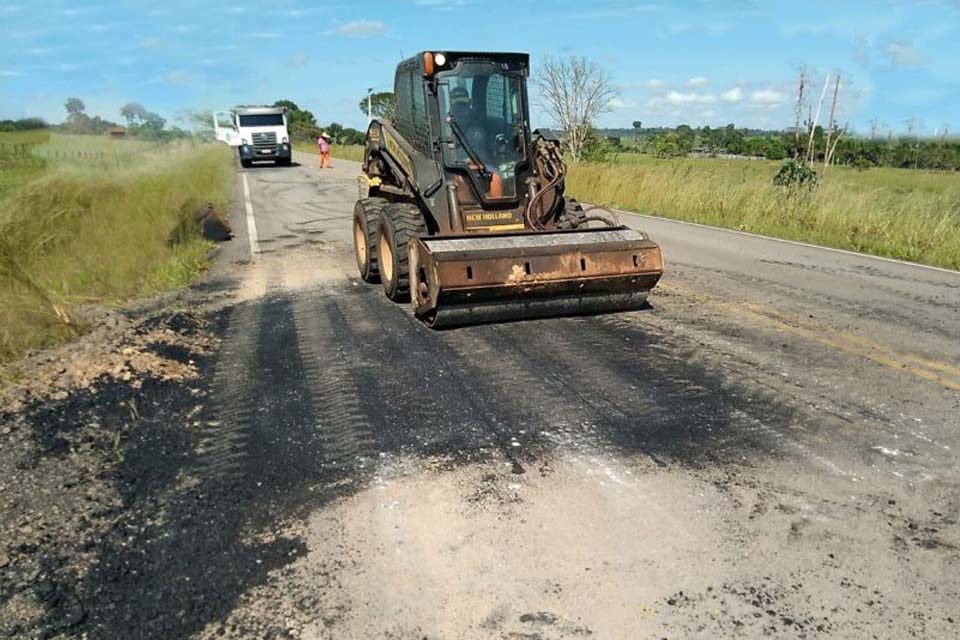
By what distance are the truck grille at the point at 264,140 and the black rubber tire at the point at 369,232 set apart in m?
26.8

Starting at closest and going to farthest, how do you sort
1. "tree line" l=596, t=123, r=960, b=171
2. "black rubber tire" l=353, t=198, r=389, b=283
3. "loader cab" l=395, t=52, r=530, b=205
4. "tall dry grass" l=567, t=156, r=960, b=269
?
"loader cab" l=395, t=52, r=530, b=205 → "black rubber tire" l=353, t=198, r=389, b=283 → "tall dry grass" l=567, t=156, r=960, b=269 → "tree line" l=596, t=123, r=960, b=171

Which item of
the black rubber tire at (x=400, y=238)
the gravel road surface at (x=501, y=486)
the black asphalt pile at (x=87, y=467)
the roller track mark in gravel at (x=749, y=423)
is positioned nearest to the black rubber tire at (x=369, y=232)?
the black rubber tire at (x=400, y=238)

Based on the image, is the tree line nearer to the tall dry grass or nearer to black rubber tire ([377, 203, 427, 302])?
the tall dry grass

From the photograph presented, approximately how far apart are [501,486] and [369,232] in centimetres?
540

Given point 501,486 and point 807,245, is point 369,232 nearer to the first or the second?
point 501,486

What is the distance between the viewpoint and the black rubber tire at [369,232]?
8508 mm

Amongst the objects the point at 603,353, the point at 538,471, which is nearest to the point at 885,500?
the point at 538,471

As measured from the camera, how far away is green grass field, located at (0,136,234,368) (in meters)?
6.50

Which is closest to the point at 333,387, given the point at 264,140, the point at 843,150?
the point at 264,140

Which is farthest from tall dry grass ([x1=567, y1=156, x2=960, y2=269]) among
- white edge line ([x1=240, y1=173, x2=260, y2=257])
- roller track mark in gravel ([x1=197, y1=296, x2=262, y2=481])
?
roller track mark in gravel ([x1=197, y1=296, x2=262, y2=481])

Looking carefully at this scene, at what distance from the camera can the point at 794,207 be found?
596 inches

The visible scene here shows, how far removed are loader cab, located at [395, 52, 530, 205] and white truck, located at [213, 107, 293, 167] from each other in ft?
92.0

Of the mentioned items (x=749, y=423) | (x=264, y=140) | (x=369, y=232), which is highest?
(x=264, y=140)

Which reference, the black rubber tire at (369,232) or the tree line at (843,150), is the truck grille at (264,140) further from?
the black rubber tire at (369,232)
